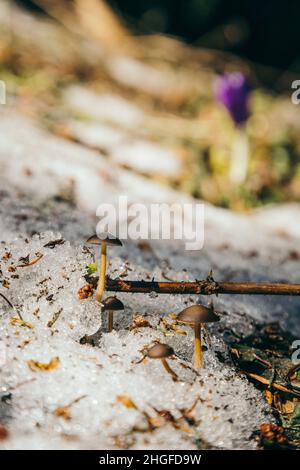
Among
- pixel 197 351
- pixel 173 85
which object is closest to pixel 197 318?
pixel 197 351

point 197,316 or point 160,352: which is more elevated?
point 197,316

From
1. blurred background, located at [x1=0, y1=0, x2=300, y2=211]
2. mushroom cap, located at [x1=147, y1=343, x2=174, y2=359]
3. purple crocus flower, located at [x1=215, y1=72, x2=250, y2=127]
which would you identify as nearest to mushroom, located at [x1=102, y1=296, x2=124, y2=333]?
mushroom cap, located at [x1=147, y1=343, x2=174, y2=359]

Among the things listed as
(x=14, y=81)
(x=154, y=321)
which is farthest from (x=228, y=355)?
(x=14, y=81)

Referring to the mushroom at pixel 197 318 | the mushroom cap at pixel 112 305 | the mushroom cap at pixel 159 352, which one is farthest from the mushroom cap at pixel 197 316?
the mushroom cap at pixel 112 305

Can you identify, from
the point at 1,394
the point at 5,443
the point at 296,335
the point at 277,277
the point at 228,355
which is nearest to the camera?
the point at 5,443

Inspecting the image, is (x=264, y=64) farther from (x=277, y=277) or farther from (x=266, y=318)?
(x=266, y=318)

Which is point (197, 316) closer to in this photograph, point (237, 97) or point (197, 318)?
point (197, 318)

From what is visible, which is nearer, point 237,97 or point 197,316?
point 197,316

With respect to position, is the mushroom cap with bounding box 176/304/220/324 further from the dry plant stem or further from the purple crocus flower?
the purple crocus flower
